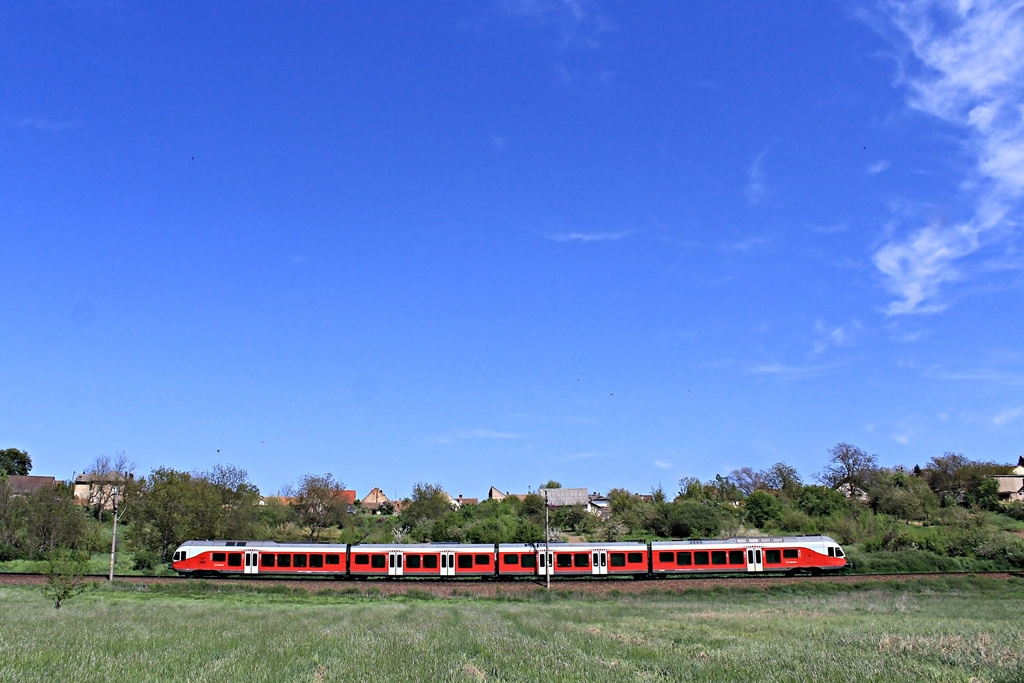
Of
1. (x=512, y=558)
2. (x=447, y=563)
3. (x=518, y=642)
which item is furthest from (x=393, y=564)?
(x=518, y=642)

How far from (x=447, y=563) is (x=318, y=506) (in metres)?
57.4

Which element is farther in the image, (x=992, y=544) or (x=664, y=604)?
(x=992, y=544)

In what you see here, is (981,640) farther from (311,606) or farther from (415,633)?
(311,606)

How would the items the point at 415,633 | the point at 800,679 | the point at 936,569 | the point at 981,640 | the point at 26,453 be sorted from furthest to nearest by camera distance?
the point at 26,453
the point at 936,569
the point at 415,633
the point at 981,640
the point at 800,679

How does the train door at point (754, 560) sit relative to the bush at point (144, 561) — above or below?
above

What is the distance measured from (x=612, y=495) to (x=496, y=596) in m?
67.2

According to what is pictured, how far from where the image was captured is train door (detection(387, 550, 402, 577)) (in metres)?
49.0

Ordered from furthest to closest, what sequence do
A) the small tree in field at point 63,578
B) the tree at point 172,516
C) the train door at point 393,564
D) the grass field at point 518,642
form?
the tree at point 172,516 → the train door at point 393,564 → the small tree in field at point 63,578 → the grass field at point 518,642

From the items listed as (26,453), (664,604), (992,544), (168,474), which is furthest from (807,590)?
(26,453)

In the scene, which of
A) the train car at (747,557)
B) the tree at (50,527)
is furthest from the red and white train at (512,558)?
the tree at (50,527)

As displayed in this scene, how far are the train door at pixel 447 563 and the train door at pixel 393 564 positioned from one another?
278 cm

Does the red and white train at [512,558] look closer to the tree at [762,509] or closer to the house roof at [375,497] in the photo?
the tree at [762,509]

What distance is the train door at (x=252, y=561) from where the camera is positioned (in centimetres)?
4869

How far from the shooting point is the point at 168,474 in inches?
2881
